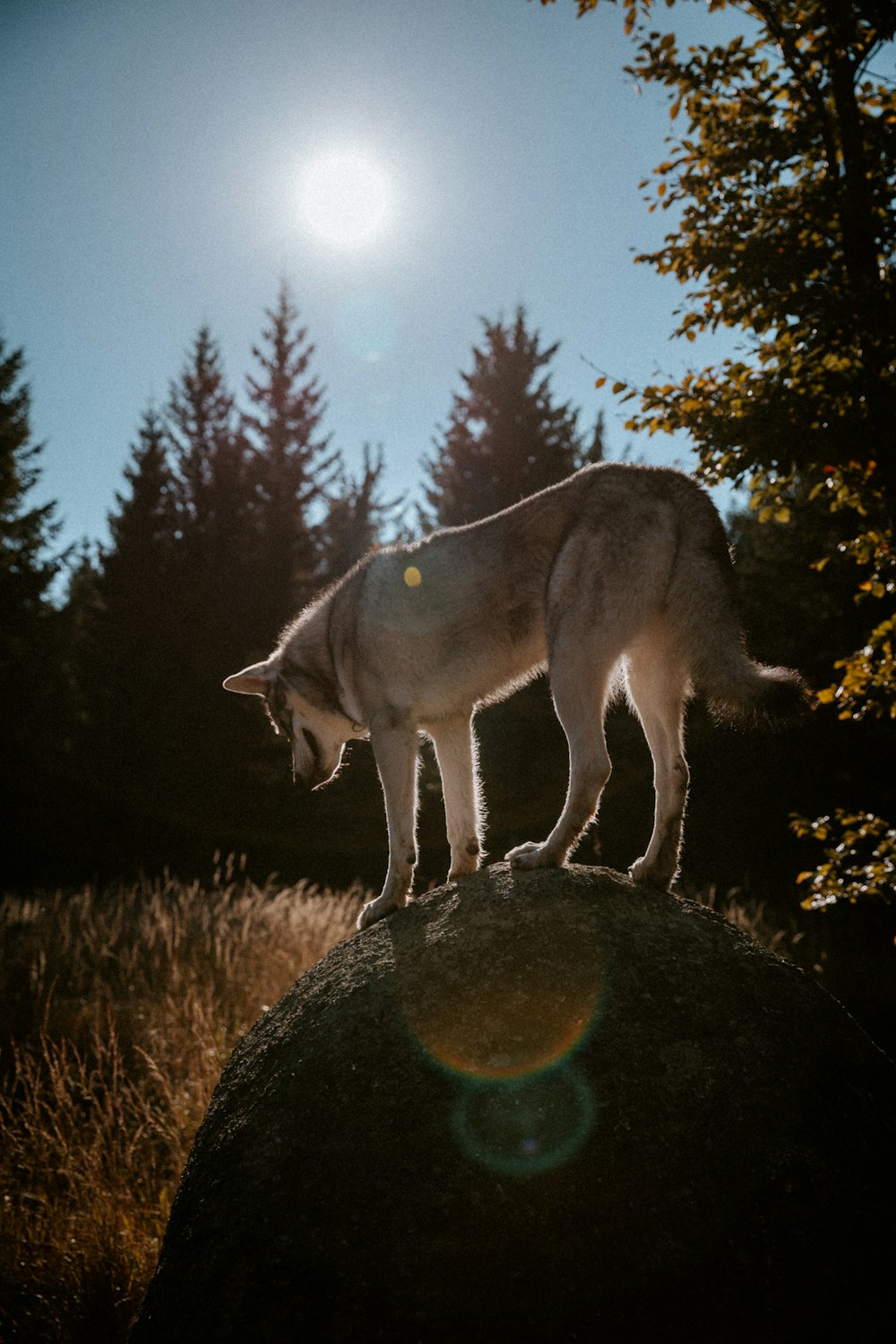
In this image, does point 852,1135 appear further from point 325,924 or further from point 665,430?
point 325,924

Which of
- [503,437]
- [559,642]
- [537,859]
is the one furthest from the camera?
[503,437]

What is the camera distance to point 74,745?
55.1 feet

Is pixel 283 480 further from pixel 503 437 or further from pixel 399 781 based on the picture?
pixel 399 781

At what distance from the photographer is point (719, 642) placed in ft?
11.2

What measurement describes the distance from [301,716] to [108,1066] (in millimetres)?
3410

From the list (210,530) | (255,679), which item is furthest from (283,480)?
(255,679)

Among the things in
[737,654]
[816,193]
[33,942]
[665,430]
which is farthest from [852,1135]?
[33,942]

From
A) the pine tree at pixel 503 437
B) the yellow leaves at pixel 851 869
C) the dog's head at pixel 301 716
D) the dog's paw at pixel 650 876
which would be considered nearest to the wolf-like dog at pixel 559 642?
the dog's paw at pixel 650 876

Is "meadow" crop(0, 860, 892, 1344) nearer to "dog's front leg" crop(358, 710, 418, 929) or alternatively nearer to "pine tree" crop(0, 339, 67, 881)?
"dog's front leg" crop(358, 710, 418, 929)

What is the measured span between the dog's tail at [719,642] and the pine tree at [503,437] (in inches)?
501

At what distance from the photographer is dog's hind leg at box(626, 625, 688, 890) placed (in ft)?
11.8

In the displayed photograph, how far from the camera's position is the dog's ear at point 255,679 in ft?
17.2

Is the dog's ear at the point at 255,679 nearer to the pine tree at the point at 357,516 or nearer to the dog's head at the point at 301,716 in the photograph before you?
the dog's head at the point at 301,716

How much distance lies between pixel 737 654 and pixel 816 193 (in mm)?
2861
